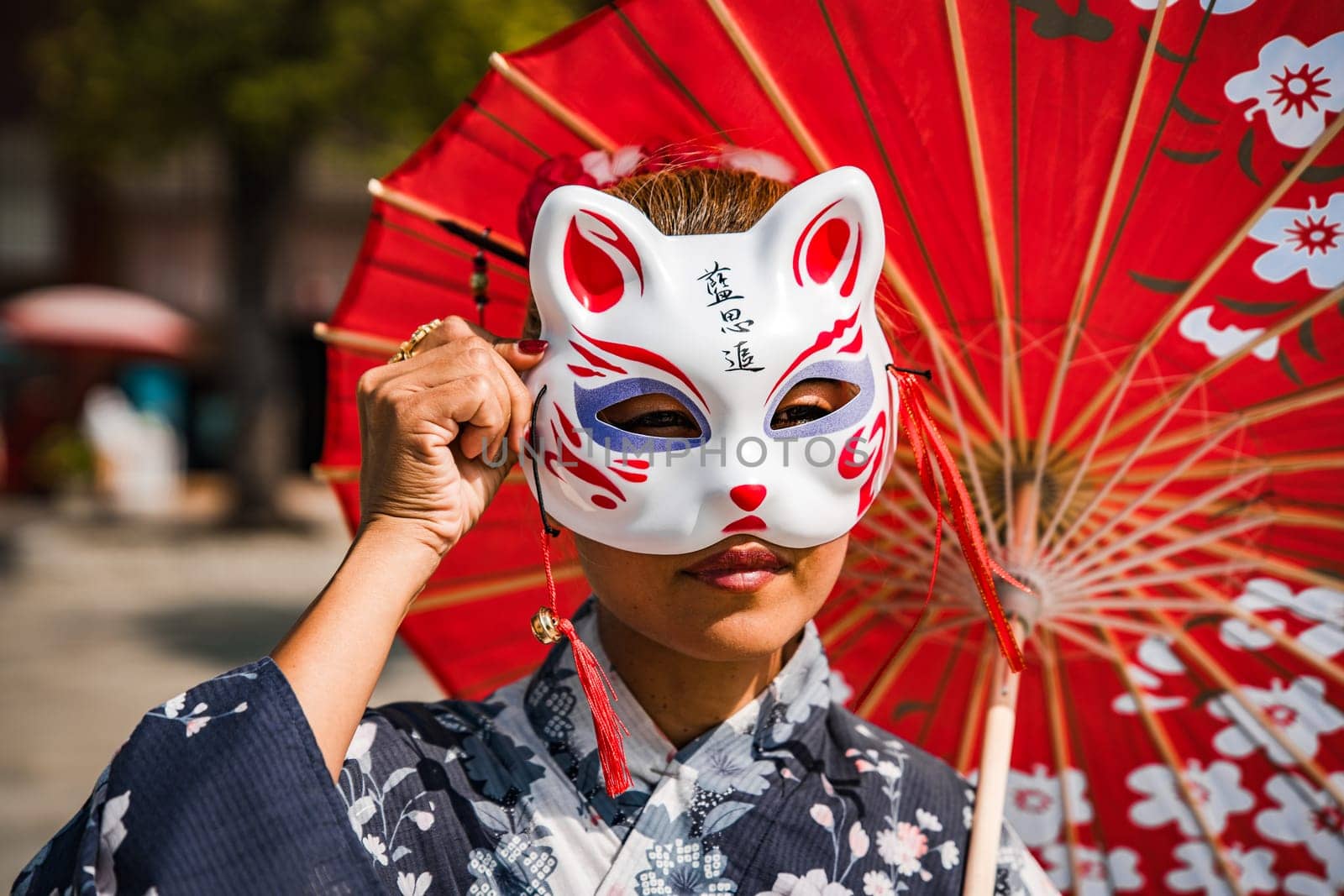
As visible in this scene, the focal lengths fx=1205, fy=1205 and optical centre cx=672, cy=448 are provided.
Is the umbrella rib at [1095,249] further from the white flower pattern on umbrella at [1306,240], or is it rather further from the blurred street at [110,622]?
the blurred street at [110,622]

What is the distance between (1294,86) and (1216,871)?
4.68ft

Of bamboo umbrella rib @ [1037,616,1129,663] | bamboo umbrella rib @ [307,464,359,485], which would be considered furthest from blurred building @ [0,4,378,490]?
bamboo umbrella rib @ [1037,616,1129,663]

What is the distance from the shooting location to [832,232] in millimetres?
1600

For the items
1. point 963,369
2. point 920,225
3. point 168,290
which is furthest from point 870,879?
point 168,290

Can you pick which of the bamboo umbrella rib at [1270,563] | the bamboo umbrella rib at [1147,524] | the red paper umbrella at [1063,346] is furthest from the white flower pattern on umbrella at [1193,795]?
the bamboo umbrella rib at [1147,524]

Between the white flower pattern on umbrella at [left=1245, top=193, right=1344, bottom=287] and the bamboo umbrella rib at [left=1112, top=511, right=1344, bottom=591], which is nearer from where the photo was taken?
the white flower pattern on umbrella at [left=1245, top=193, right=1344, bottom=287]

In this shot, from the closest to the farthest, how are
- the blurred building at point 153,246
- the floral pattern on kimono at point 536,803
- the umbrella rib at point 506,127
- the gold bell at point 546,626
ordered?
the floral pattern on kimono at point 536,803 < the gold bell at point 546,626 < the umbrella rib at point 506,127 < the blurred building at point 153,246

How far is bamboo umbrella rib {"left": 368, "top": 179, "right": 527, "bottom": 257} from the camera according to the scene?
6.59 ft

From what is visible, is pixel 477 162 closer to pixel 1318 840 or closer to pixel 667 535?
pixel 667 535

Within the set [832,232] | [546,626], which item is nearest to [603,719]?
[546,626]

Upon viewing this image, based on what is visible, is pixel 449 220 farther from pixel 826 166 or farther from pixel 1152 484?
pixel 1152 484

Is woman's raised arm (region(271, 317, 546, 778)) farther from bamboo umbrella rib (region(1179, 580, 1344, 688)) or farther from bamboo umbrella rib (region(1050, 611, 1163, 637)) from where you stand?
bamboo umbrella rib (region(1179, 580, 1344, 688))

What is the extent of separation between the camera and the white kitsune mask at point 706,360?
1.53 m

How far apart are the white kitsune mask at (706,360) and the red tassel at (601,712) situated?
145 millimetres
